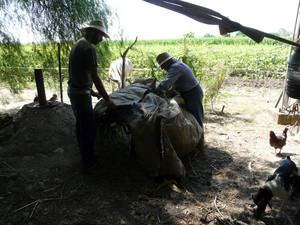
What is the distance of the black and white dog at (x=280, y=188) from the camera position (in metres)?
2.49

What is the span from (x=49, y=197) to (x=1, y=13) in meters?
3.84

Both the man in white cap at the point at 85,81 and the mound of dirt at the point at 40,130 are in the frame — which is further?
the mound of dirt at the point at 40,130

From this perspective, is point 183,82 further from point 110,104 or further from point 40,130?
point 40,130

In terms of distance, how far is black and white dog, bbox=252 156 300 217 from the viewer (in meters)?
2.49

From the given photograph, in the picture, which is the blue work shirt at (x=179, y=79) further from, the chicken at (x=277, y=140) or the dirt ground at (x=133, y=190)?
the chicken at (x=277, y=140)

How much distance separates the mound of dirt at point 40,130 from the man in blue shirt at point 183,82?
182 cm

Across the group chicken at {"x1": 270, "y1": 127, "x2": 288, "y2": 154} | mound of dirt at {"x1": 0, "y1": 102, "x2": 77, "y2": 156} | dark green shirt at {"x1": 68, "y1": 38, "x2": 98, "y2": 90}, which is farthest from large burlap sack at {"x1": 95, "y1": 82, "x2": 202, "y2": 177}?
chicken at {"x1": 270, "y1": 127, "x2": 288, "y2": 154}

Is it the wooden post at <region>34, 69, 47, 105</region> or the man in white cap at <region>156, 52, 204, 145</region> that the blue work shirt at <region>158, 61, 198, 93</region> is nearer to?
the man in white cap at <region>156, 52, 204, 145</region>


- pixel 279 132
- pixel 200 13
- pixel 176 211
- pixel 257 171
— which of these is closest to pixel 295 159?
pixel 257 171

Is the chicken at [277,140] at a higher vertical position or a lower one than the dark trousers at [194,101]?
lower

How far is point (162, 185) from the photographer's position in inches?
122

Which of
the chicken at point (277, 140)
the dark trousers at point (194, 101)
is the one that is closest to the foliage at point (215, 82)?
the dark trousers at point (194, 101)

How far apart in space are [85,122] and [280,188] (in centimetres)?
240

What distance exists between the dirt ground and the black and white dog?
0.65 feet
